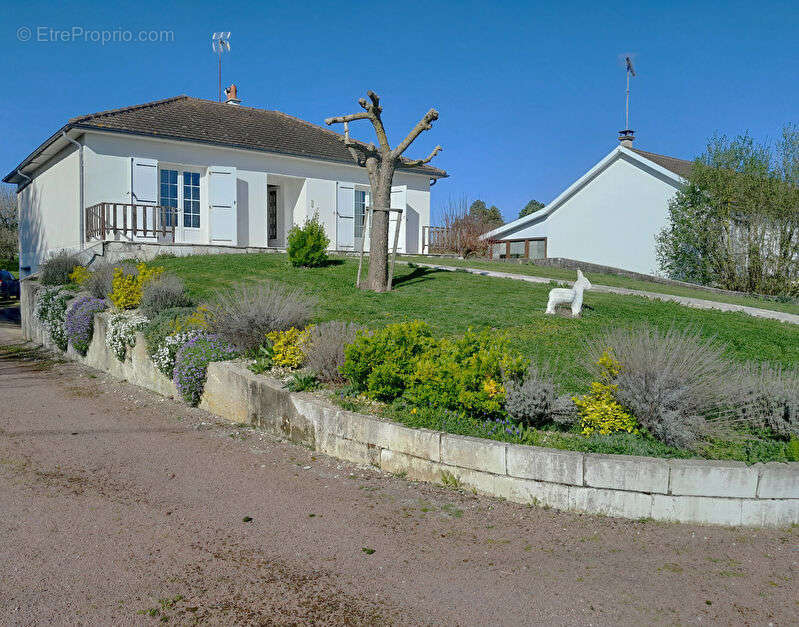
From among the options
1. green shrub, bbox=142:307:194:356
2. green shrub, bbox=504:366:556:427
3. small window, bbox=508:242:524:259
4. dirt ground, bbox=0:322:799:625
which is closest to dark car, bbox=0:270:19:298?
green shrub, bbox=142:307:194:356

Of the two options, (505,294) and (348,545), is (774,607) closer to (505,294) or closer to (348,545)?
(348,545)

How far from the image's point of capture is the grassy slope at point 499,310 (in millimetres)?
7719

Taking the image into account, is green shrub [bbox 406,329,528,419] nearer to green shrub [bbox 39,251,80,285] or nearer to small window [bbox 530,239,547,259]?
green shrub [bbox 39,251,80,285]

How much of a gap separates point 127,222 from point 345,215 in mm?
6165

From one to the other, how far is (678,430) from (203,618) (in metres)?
3.32

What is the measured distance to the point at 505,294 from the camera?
36.8ft

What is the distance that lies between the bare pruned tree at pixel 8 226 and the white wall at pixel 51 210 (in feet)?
63.9

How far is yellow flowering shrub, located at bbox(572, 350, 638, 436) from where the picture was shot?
4.70m

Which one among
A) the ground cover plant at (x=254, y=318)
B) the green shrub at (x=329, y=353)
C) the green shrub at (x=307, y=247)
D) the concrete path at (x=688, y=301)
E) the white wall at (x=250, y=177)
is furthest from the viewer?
the white wall at (x=250, y=177)

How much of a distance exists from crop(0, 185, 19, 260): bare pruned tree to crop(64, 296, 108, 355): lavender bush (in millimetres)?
33615

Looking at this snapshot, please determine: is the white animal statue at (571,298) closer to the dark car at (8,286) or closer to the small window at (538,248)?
the small window at (538,248)

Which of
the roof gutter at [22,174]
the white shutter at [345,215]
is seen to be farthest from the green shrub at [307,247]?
the roof gutter at [22,174]

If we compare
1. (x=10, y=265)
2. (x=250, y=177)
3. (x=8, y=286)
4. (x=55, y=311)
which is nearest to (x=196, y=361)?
(x=55, y=311)

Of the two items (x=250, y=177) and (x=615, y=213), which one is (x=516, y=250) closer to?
(x=615, y=213)
